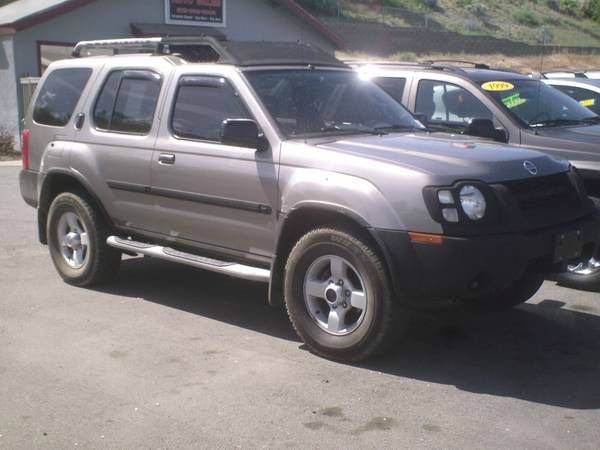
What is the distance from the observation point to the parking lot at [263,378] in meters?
4.47

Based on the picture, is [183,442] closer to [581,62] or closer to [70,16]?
[70,16]

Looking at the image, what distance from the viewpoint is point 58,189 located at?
7.63 metres

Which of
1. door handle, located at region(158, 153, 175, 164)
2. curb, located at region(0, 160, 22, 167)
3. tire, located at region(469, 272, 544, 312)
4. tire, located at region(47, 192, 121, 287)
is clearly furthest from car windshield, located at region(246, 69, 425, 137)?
curb, located at region(0, 160, 22, 167)

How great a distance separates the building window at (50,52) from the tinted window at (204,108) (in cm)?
1387

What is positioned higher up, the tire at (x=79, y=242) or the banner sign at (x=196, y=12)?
the banner sign at (x=196, y=12)

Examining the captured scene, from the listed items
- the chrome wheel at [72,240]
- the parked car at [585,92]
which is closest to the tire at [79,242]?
the chrome wheel at [72,240]

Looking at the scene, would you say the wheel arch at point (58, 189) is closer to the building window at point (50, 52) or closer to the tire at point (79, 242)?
the tire at point (79, 242)

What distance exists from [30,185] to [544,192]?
15.3 feet

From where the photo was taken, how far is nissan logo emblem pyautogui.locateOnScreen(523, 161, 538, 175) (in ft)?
17.9

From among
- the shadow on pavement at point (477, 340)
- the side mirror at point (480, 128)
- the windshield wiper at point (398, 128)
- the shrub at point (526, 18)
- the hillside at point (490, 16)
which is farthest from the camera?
the shrub at point (526, 18)

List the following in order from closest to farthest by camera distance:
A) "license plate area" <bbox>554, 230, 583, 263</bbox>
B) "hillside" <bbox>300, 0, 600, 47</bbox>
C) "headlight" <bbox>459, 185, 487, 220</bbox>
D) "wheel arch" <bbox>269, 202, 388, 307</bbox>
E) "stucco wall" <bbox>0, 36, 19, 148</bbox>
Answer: "headlight" <bbox>459, 185, 487, 220</bbox> < "wheel arch" <bbox>269, 202, 388, 307</bbox> < "license plate area" <bbox>554, 230, 583, 263</bbox> < "stucco wall" <bbox>0, 36, 19, 148</bbox> < "hillside" <bbox>300, 0, 600, 47</bbox>

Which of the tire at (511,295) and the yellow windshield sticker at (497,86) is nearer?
the tire at (511,295)

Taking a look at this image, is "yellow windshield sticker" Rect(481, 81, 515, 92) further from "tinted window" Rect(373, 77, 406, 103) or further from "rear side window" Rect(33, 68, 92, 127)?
"rear side window" Rect(33, 68, 92, 127)

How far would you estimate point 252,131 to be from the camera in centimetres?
574
